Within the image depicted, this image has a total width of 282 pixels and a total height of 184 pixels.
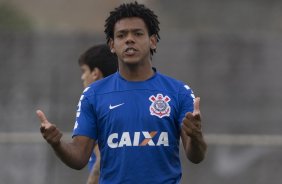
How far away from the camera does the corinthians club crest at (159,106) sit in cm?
593

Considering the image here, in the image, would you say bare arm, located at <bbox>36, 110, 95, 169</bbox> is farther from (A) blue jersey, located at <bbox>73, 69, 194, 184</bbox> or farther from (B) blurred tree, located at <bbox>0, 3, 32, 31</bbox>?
(B) blurred tree, located at <bbox>0, 3, 32, 31</bbox>

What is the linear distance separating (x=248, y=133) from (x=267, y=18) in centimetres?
496

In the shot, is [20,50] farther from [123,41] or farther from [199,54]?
[123,41]

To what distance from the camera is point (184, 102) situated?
6.01 meters

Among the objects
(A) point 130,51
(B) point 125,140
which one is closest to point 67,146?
(B) point 125,140

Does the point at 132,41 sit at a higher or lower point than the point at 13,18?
lower

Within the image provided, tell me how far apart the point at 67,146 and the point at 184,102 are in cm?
74

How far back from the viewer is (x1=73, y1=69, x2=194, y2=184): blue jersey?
589 cm

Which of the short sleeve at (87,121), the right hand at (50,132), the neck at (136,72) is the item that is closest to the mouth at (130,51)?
the neck at (136,72)

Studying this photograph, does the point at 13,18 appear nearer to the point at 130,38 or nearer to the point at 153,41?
the point at 153,41

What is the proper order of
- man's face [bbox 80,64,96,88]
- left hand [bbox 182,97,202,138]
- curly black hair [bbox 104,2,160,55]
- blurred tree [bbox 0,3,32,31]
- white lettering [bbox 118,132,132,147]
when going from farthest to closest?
1. blurred tree [bbox 0,3,32,31]
2. man's face [bbox 80,64,96,88]
3. curly black hair [bbox 104,2,160,55]
4. white lettering [bbox 118,132,132,147]
5. left hand [bbox 182,97,202,138]

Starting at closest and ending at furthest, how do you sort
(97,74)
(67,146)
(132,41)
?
(67,146) → (132,41) → (97,74)

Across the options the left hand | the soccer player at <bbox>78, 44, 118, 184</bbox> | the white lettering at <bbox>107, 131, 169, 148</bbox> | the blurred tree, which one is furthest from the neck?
the blurred tree

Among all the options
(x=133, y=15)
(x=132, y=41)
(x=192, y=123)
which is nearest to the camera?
(x=192, y=123)
